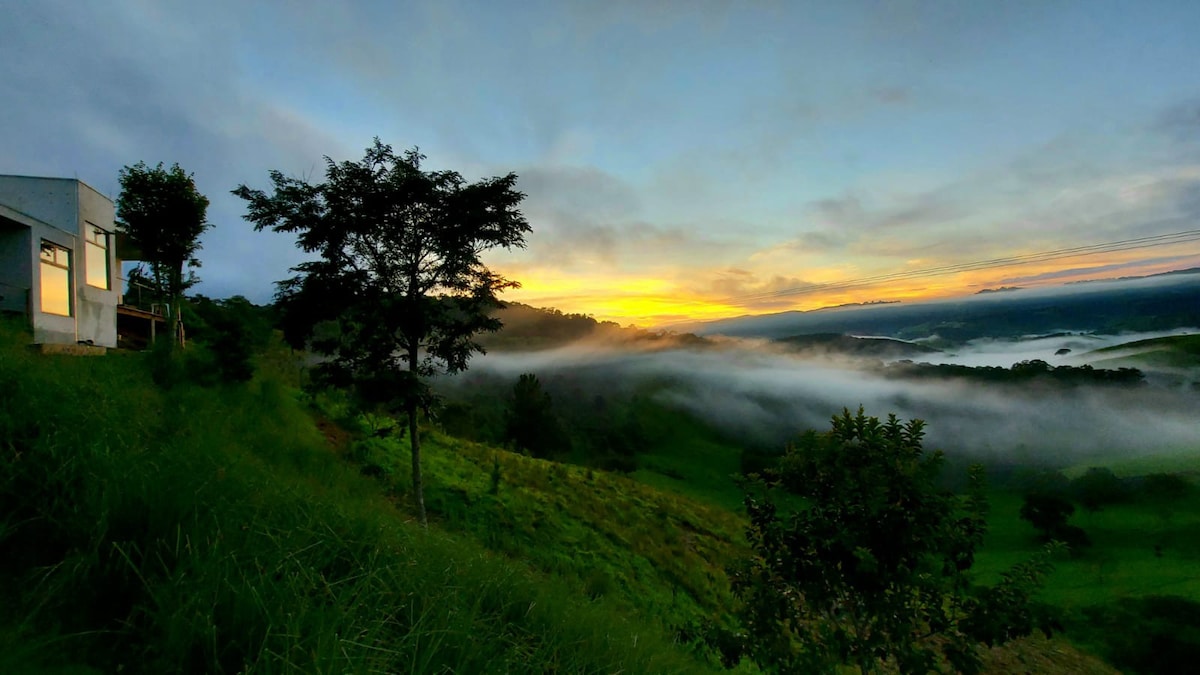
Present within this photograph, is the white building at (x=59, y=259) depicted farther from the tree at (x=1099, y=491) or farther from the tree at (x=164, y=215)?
the tree at (x=1099, y=491)

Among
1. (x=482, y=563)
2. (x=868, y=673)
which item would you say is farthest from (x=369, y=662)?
(x=868, y=673)

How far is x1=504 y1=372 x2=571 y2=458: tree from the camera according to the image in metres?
58.6

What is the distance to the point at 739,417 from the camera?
160 meters

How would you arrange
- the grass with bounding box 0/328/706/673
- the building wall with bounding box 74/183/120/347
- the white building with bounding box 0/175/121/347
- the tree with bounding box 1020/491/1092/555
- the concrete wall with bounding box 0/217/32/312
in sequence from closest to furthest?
the grass with bounding box 0/328/706/673 → the concrete wall with bounding box 0/217/32/312 → the white building with bounding box 0/175/121/347 → the building wall with bounding box 74/183/120/347 → the tree with bounding box 1020/491/1092/555

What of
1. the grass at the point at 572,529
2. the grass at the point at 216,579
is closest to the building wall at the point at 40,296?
the grass at the point at 572,529

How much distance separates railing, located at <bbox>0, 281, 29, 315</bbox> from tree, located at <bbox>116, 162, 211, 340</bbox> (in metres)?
5.83

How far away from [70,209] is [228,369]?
529 inches

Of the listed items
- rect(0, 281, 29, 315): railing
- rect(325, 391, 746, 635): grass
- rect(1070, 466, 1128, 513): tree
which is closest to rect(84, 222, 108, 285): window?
rect(0, 281, 29, 315): railing

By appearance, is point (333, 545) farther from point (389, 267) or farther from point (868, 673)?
point (389, 267)

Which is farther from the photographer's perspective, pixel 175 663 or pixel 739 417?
pixel 739 417

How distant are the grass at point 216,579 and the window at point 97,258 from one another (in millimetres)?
21750

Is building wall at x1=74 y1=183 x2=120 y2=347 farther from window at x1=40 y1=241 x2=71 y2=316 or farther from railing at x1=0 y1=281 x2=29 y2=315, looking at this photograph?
railing at x1=0 y1=281 x2=29 y2=315

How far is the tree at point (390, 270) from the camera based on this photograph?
10984 millimetres

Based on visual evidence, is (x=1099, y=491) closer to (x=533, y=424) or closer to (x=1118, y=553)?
(x=1118, y=553)
